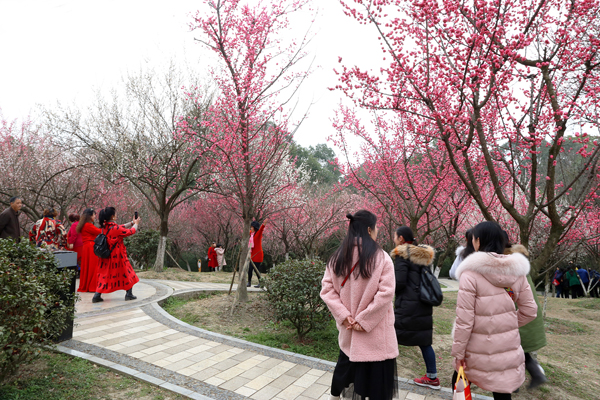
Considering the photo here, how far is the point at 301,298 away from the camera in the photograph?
4.57 m

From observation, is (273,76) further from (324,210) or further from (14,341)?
(324,210)

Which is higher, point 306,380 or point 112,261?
point 112,261

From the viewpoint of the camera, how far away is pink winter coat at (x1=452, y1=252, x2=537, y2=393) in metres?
2.43

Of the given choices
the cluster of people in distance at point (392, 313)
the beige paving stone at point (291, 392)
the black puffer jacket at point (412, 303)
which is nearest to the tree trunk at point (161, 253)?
the beige paving stone at point (291, 392)

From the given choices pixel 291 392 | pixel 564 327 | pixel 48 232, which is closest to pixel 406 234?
pixel 291 392

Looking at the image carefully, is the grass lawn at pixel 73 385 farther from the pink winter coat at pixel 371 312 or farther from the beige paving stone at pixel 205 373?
the pink winter coat at pixel 371 312

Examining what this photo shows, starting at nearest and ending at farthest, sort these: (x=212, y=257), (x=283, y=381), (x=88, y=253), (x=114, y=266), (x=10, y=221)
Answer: (x=283, y=381)
(x=114, y=266)
(x=10, y=221)
(x=88, y=253)
(x=212, y=257)

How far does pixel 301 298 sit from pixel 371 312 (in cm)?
234

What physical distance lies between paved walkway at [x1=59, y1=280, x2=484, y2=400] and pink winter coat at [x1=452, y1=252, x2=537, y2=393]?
105 centimetres

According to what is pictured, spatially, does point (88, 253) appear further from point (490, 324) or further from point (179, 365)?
point (490, 324)

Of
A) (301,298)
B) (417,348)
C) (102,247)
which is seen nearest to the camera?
(301,298)

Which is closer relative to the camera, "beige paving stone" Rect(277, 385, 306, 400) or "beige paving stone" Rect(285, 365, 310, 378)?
"beige paving stone" Rect(277, 385, 306, 400)

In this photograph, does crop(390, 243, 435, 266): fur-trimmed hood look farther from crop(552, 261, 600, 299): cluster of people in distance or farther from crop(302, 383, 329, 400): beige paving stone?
crop(552, 261, 600, 299): cluster of people in distance

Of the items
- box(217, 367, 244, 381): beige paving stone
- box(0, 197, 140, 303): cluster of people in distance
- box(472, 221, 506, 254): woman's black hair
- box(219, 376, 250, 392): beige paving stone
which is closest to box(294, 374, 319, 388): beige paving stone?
box(219, 376, 250, 392): beige paving stone
